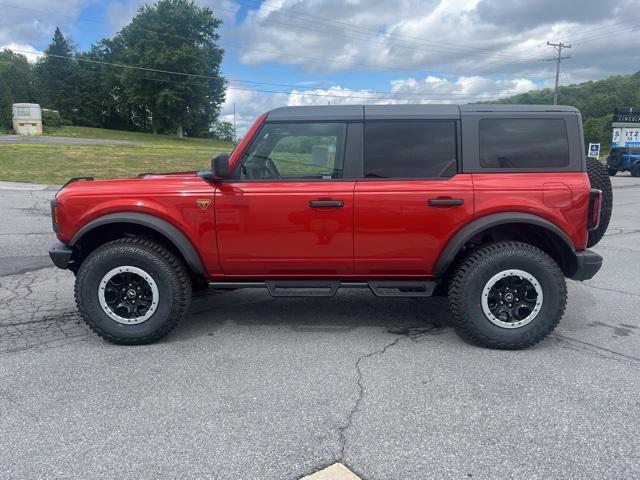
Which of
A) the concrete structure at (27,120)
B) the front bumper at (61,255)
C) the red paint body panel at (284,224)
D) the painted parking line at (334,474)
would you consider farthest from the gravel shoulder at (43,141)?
the painted parking line at (334,474)

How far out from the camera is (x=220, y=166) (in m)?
3.80

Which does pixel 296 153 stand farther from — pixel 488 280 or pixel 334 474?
pixel 334 474

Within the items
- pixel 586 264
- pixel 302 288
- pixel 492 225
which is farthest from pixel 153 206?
pixel 586 264

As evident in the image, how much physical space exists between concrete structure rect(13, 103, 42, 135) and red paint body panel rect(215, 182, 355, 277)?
162 ft

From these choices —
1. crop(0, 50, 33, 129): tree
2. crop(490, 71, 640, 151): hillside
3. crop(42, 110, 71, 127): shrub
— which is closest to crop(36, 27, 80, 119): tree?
crop(0, 50, 33, 129): tree

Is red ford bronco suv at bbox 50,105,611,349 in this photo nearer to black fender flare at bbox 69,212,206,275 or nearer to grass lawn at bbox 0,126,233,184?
black fender flare at bbox 69,212,206,275

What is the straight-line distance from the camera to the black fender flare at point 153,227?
12.6 feet

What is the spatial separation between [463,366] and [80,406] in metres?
2.59

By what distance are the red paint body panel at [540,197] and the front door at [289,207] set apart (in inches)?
41.3

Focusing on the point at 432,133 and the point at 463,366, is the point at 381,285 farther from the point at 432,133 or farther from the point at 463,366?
the point at 432,133

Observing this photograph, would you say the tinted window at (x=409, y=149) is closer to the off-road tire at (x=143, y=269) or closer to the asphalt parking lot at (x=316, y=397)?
the asphalt parking lot at (x=316, y=397)

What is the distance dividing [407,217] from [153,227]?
1987 mm

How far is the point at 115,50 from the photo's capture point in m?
75.9

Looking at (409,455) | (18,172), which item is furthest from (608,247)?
(18,172)
